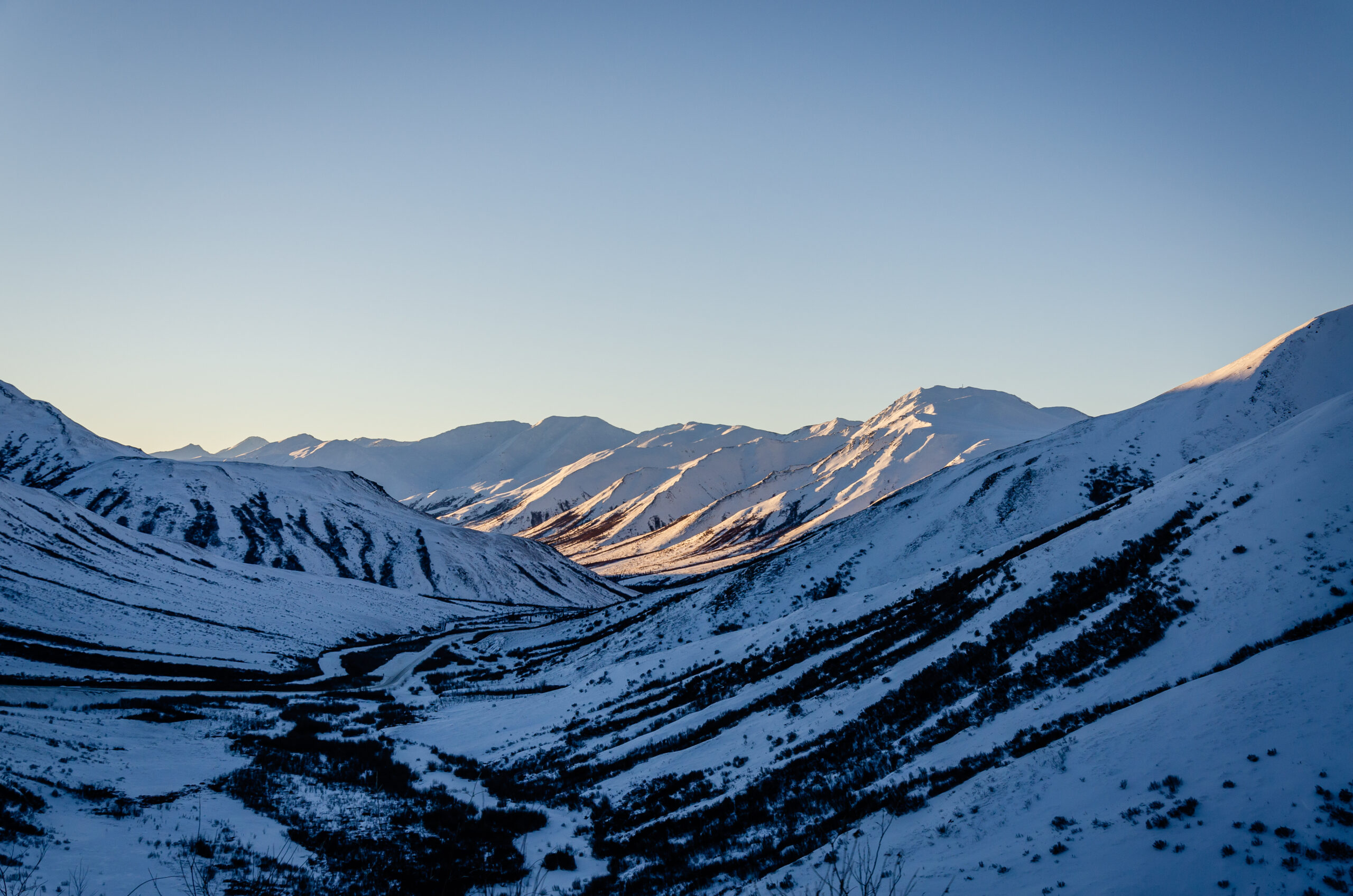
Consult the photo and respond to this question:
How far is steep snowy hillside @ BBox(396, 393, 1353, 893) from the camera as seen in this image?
42.2 feet

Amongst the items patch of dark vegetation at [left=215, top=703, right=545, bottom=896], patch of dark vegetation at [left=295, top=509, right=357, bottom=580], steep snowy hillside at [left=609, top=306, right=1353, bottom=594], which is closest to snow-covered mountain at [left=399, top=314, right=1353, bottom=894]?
patch of dark vegetation at [left=215, top=703, right=545, bottom=896]

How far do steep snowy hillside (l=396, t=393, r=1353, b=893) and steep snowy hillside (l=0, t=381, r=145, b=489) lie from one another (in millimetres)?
146810

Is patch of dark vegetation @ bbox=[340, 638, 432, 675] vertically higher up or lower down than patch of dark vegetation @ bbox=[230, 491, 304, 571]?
lower down

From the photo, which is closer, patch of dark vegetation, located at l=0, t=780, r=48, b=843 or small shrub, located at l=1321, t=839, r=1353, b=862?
small shrub, located at l=1321, t=839, r=1353, b=862

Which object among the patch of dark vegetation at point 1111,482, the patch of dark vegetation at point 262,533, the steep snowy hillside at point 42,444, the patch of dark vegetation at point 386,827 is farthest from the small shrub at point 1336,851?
the steep snowy hillside at point 42,444

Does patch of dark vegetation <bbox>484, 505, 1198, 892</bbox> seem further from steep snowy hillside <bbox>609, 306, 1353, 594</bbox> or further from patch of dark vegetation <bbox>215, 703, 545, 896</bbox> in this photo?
steep snowy hillside <bbox>609, 306, 1353, 594</bbox>

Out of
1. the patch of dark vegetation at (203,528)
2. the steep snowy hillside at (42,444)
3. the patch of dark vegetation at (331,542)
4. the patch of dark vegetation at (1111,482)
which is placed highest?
the steep snowy hillside at (42,444)

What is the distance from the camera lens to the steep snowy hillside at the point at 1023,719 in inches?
506

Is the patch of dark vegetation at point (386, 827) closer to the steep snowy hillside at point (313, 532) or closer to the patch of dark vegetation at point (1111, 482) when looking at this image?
the patch of dark vegetation at point (1111, 482)

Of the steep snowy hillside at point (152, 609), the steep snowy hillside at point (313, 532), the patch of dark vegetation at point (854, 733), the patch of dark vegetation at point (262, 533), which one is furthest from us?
the steep snowy hillside at point (313, 532)

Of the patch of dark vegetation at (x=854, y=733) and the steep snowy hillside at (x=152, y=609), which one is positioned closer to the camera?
the patch of dark vegetation at (x=854, y=733)

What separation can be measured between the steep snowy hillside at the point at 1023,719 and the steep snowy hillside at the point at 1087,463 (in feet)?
69.2

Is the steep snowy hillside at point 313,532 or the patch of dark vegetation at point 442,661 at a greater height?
the steep snowy hillside at point 313,532

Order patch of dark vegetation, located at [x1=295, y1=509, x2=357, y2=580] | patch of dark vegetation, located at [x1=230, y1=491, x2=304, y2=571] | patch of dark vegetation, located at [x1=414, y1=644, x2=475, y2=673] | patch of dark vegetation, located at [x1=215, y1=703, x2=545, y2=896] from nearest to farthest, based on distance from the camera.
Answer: patch of dark vegetation, located at [x1=215, y1=703, x2=545, y2=896]
patch of dark vegetation, located at [x1=414, y1=644, x2=475, y2=673]
patch of dark vegetation, located at [x1=230, y1=491, x2=304, y2=571]
patch of dark vegetation, located at [x1=295, y1=509, x2=357, y2=580]
